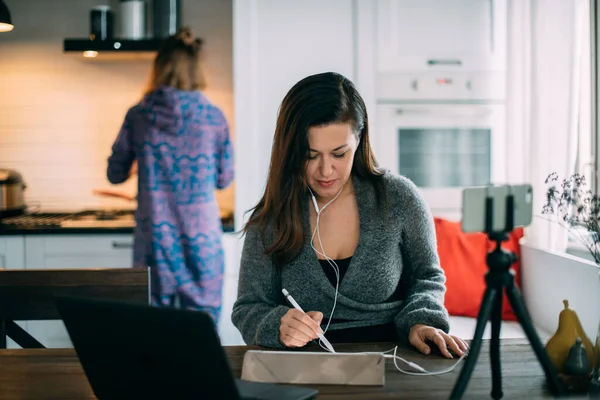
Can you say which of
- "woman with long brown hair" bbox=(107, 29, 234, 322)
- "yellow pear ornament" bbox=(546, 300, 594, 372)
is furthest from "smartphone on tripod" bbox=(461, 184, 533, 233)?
"woman with long brown hair" bbox=(107, 29, 234, 322)

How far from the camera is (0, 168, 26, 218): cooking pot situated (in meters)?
3.52

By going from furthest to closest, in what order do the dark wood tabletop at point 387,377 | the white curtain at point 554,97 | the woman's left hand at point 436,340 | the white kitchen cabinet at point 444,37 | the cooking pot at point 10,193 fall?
1. the cooking pot at point 10,193
2. the white kitchen cabinet at point 444,37
3. the white curtain at point 554,97
4. the woman's left hand at point 436,340
5. the dark wood tabletop at point 387,377

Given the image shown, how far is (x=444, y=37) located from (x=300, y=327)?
2174 mm

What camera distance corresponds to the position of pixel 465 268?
270 cm

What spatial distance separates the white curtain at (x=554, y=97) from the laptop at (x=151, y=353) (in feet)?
6.20

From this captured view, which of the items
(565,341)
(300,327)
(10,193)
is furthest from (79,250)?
(565,341)

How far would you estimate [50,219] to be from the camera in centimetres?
348

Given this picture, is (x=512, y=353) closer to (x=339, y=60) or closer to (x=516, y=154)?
(x=516, y=154)

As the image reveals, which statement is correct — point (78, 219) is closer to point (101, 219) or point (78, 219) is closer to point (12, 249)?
point (101, 219)

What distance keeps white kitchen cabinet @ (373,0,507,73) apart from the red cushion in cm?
87

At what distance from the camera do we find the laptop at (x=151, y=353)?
2.94 feet

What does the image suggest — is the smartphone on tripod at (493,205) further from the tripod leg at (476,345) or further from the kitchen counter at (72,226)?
the kitchen counter at (72,226)

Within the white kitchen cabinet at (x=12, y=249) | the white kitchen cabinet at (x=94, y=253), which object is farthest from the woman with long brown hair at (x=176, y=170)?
the white kitchen cabinet at (x=12, y=249)

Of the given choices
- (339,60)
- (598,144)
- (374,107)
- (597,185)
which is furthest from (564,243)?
(339,60)
